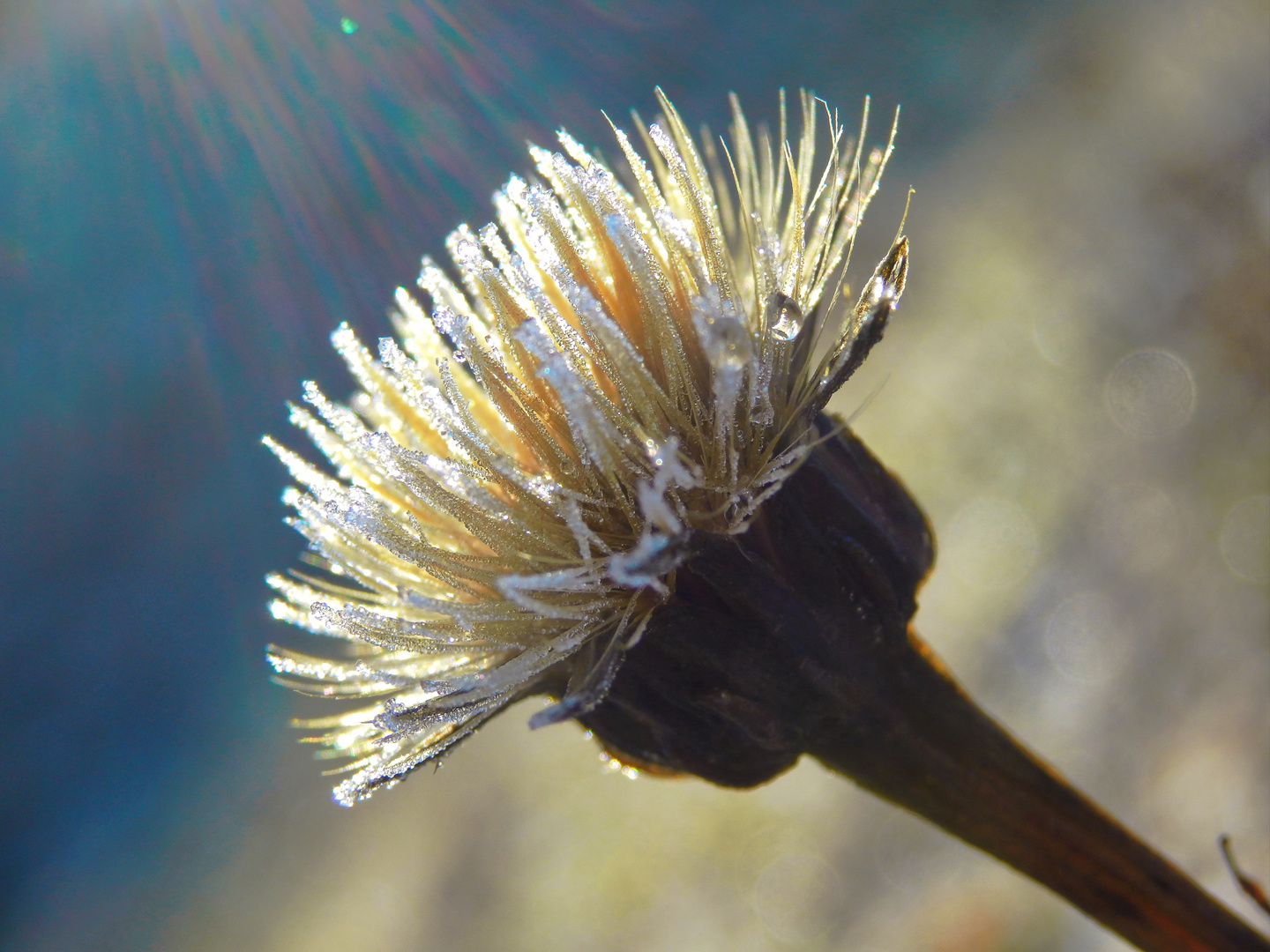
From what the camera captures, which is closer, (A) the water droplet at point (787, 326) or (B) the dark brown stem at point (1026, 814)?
(A) the water droplet at point (787, 326)

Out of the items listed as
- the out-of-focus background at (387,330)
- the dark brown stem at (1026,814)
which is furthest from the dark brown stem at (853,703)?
the out-of-focus background at (387,330)

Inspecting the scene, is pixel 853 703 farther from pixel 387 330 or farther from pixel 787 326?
pixel 387 330

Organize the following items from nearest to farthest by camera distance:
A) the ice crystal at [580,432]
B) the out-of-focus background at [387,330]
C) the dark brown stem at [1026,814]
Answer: the ice crystal at [580,432], the dark brown stem at [1026,814], the out-of-focus background at [387,330]

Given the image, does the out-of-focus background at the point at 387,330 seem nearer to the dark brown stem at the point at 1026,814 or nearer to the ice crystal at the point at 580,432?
the dark brown stem at the point at 1026,814

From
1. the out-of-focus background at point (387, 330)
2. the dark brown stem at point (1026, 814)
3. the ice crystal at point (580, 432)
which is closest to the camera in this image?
the ice crystal at point (580, 432)

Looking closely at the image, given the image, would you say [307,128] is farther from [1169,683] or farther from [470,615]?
[1169,683]

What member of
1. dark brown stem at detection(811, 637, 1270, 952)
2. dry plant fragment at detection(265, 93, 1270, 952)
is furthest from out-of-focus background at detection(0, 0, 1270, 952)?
dry plant fragment at detection(265, 93, 1270, 952)

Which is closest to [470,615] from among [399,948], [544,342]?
[544,342]
